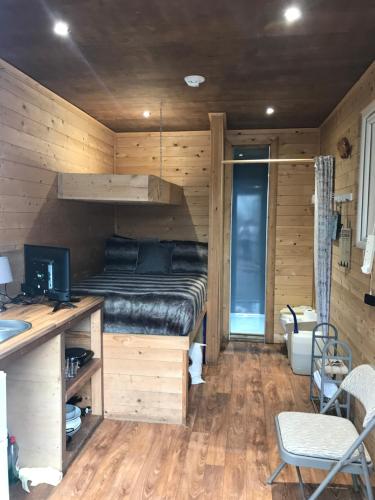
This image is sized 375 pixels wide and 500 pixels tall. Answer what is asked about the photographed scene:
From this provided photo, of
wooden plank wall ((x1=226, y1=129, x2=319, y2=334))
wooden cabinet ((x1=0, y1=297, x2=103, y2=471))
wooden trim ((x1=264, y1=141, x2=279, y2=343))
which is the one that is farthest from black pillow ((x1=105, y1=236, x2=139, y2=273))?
wooden cabinet ((x1=0, y1=297, x2=103, y2=471))

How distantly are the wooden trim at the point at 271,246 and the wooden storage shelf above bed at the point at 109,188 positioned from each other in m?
1.63

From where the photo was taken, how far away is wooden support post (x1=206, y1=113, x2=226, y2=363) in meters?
3.59

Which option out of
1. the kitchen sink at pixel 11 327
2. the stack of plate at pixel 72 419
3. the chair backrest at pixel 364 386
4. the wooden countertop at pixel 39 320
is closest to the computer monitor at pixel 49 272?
the wooden countertop at pixel 39 320

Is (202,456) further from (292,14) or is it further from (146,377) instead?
(292,14)

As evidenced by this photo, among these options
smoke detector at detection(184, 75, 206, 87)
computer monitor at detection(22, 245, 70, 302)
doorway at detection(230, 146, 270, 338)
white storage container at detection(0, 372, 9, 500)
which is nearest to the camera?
white storage container at detection(0, 372, 9, 500)

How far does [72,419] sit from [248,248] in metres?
2.92

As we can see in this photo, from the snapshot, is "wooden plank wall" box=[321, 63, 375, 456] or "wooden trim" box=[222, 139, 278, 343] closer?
"wooden plank wall" box=[321, 63, 375, 456]

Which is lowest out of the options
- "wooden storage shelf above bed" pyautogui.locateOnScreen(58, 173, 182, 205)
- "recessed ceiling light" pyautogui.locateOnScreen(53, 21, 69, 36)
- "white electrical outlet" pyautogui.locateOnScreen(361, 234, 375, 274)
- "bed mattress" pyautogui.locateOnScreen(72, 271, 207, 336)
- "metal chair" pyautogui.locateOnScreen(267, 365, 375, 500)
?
"metal chair" pyautogui.locateOnScreen(267, 365, 375, 500)

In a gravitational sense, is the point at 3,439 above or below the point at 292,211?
below

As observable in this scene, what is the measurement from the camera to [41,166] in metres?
2.96

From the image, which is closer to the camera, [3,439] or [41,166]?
[3,439]

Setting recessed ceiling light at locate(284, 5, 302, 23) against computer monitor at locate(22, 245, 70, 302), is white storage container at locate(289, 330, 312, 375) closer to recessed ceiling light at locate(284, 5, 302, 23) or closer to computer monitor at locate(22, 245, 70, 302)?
computer monitor at locate(22, 245, 70, 302)

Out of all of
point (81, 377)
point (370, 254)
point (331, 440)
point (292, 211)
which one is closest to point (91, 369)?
point (81, 377)

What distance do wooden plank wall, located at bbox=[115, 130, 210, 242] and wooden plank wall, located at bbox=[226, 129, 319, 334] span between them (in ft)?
1.51
